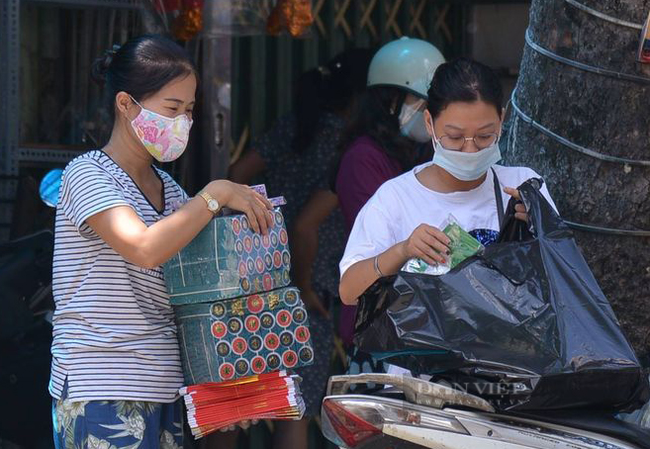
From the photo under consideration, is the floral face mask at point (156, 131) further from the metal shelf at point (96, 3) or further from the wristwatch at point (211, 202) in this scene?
the metal shelf at point (96, 3)

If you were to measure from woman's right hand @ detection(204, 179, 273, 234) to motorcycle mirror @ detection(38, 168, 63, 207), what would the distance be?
119 centimetres

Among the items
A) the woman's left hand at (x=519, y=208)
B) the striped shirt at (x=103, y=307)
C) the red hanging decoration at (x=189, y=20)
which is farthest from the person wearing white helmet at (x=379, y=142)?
the woman's left hand at (x=519, y=208)

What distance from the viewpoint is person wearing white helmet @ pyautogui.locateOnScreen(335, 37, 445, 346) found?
4.09 metres

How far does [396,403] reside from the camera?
2.71m

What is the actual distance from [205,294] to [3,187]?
6.54 ft

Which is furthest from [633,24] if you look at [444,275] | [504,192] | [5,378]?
[5,378]

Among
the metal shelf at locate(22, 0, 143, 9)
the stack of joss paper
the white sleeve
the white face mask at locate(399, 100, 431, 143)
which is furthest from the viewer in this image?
the metal shelf at locate(22, 0, 143, 9)

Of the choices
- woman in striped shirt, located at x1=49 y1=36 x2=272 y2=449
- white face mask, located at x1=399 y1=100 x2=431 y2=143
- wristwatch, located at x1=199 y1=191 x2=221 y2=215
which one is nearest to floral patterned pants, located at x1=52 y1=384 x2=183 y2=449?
woman in striped shirt, located at x1=49 y1=36 x2=272 y2=449

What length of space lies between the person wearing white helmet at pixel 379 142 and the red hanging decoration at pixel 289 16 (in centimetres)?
55

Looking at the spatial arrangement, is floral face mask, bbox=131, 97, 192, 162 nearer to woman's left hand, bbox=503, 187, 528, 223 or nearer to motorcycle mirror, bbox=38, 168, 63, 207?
woman's left hand, bbox=503, 187, 528, 223

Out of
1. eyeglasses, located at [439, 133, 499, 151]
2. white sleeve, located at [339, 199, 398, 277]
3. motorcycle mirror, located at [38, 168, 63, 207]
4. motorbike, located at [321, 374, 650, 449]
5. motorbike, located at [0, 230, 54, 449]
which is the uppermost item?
eyeglasses, located at [439, 133, 499, 151]

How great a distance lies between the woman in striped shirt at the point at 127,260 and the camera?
9.95ft

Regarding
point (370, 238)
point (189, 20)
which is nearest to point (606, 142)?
point (370, 238)

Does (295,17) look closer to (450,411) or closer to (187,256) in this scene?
(187,256)
